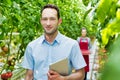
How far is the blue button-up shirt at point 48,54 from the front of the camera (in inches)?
107

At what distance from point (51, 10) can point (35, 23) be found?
2.22 m

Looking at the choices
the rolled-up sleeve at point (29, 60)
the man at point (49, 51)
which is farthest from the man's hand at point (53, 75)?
the rolled-up sleeve at point (29, 60)

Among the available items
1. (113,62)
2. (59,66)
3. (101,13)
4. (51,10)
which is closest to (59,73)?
(59,66)

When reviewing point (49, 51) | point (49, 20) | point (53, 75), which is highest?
point (49, 20)

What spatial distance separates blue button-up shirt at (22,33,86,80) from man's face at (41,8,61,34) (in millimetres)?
124

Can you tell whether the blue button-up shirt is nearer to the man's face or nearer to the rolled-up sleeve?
the rolled-up sleeve

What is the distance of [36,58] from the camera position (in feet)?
9.06

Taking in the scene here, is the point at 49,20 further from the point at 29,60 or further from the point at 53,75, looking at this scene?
the point at 53,75

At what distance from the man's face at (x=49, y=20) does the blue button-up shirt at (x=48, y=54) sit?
12 cm

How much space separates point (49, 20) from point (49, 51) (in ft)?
0.85

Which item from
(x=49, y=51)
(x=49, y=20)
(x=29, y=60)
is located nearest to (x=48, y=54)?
(x=49, y=51)

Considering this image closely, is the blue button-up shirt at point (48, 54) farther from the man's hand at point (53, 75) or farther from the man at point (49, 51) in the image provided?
the man's hand at point (53, 75)

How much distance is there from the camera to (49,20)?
2.72 metres

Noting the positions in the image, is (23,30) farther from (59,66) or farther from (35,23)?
(59,66)
